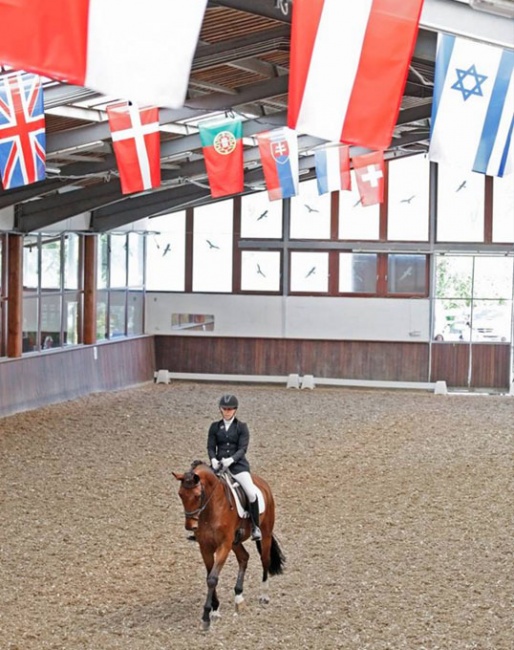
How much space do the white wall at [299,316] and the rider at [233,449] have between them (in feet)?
49.4

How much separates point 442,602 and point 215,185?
6.92 m

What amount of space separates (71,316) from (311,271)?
5.09 metres

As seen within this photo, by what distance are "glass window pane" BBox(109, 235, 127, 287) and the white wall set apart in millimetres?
1219

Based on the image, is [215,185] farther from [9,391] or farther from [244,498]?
[244,498]

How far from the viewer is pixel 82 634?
23.1 ft

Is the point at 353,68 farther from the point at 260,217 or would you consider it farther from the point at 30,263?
the point at 260,217

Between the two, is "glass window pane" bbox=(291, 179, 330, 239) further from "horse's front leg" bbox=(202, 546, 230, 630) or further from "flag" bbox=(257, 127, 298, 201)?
"horse's front leg" bbox=(202, 546, 230, 630)

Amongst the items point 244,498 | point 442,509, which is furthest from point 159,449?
point 244,498

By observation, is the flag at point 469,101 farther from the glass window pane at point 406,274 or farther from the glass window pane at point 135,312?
the glass window pane at point 135,312

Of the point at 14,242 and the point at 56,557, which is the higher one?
the point at 14,242

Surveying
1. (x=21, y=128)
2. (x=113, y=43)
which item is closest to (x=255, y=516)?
(x=113, y=43)

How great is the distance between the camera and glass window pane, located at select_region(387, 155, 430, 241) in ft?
74.3

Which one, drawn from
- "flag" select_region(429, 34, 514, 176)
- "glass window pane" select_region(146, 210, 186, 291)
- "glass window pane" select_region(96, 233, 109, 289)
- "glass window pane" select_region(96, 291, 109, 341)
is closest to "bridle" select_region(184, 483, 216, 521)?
"flag" select_region(429, 34, 514, 176)

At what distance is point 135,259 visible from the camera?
23.2 metres
